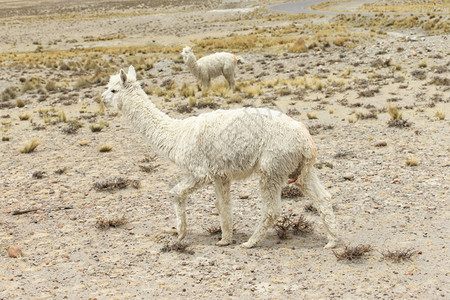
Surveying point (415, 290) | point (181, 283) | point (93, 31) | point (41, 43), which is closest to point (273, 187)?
point (181, 283)

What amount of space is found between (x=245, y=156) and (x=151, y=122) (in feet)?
4.83

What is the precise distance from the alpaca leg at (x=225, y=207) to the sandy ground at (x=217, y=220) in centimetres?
17

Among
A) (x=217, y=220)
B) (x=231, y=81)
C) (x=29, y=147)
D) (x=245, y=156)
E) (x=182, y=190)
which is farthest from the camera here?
(x=231, y=81)

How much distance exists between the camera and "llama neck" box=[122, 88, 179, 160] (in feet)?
19.5

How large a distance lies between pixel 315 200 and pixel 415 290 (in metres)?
1.48

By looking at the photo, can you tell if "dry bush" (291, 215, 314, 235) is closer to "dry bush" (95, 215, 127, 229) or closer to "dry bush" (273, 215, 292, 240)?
"dry bush" (273, 215, 292, 240)

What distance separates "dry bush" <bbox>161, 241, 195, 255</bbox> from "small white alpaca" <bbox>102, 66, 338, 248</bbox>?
30 cm

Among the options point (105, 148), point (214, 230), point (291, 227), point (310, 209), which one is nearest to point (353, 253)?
point (291, 227)

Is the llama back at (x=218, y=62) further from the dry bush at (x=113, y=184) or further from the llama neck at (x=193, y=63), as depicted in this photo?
the dry bush at (x=113, y=184)

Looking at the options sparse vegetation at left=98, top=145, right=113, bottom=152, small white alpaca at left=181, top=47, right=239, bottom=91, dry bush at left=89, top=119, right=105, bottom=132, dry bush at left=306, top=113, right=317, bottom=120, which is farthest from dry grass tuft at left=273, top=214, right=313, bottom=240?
small white alpaca at left=181, top=47, right=239, bottom=91

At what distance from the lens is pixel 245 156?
5406 millimetres

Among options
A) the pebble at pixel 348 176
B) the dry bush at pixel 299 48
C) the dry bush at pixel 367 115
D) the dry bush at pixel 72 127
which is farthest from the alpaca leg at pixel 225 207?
the dry bush at pixel 299 48

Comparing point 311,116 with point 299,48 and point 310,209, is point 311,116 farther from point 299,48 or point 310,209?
point 299,48

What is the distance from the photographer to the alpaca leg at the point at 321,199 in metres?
5.50
